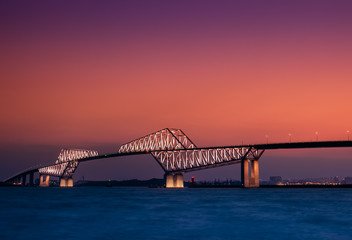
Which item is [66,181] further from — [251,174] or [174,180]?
[251,174]

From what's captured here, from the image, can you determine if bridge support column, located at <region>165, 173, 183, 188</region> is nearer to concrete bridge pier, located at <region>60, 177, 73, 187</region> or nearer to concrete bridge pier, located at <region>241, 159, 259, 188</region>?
concrete bridge pier, located at <region>241, 159, 259, 188</region>

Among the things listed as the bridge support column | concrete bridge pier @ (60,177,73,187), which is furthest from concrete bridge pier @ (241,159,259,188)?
concrete bridge pier @ (60,177,73,187)

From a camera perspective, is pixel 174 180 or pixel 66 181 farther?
pixel 66 181

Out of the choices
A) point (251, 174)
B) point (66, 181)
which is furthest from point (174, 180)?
point (66, 181)

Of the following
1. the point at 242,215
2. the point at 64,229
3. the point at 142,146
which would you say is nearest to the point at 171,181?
the point at 142,146

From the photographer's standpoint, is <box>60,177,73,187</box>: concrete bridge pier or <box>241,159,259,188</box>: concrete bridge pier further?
<box>60,177,73,187</box>: concrete bridge pier

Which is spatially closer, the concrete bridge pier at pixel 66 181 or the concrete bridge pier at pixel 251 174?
the concrete bridge pier at pixel 251 174

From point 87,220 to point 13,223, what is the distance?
513 cm

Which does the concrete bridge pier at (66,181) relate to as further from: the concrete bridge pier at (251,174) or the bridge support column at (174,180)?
the concrete bridge pier at (251,174)

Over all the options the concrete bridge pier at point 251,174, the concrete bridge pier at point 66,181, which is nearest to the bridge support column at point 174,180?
the concrete bridge pier at point 251,174

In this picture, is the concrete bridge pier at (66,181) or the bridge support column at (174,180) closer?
the bridge support column at (174,180)

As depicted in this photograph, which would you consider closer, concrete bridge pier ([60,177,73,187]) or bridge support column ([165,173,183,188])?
bridge support column ([165,173,183,188])

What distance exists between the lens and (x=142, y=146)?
16162 cm

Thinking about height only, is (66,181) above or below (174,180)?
below
